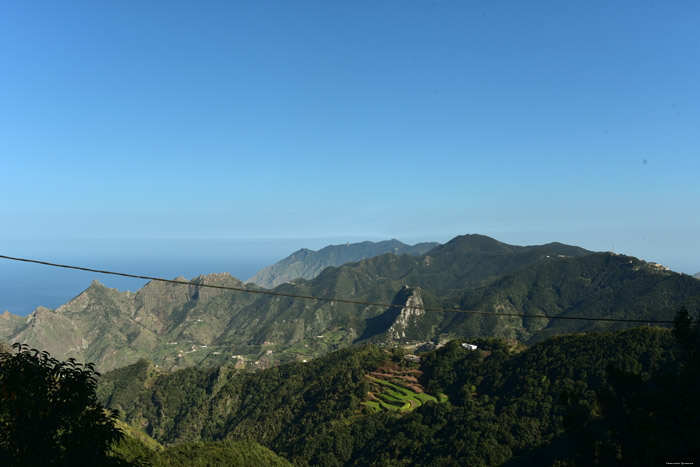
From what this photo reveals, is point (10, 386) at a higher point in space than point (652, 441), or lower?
higher

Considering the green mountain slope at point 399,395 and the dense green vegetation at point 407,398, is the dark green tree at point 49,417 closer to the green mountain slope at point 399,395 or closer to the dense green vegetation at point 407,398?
the dense green vegetation at point 407,398

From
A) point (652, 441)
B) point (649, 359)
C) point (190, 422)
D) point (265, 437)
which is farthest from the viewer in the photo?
point (190, 422)

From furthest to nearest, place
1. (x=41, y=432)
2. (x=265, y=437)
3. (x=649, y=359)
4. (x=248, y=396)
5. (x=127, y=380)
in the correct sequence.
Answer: (x=127, y=380) → (x=248, y=396) → (x=265, y=437) → (x=649, y=359) → (x=41, y=432)

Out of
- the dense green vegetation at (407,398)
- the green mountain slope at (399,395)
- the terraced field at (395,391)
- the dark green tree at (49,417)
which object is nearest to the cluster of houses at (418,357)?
the green mountain slope at (399,395)

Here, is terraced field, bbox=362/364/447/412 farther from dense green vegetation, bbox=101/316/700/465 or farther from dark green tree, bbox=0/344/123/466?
dark green tree, bbox=0/344/123/466

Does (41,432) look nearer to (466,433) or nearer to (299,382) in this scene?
(466,433)

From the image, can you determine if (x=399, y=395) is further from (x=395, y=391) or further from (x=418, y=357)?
(x=418, y=357)

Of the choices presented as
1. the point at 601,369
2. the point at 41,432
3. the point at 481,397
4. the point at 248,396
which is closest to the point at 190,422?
the point at 248,396

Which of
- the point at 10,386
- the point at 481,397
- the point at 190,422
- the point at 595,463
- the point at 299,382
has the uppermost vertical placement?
the point at 10,386

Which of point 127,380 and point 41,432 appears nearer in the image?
point 41,432
